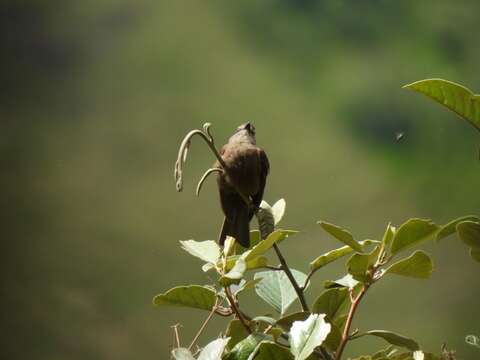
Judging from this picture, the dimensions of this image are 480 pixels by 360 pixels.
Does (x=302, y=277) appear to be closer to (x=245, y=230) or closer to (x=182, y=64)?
(x=245, y=230)

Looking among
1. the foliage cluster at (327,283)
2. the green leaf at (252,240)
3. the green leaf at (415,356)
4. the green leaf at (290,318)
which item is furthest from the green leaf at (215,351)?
the green leaf at (252,240)

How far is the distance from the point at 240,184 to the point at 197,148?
78cm

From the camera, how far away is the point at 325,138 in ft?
7.00

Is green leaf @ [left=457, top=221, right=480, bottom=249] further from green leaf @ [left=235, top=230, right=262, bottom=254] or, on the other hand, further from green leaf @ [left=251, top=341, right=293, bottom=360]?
green leaf @ [left=235, top=230, right=262, bottom=254]

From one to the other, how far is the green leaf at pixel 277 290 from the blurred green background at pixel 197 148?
2.92 ft

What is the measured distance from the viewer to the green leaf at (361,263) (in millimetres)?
873

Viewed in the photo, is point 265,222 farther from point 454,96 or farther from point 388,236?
point 454,96

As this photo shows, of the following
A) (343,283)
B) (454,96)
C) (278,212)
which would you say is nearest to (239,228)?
(278,212)

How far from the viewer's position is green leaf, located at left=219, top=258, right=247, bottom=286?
2.79 feet

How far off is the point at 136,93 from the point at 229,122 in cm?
31

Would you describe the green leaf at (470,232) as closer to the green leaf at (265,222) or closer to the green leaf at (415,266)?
the green leaf at (415,266)

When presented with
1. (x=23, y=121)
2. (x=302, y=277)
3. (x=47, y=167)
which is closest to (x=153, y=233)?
(x=47, y=167)

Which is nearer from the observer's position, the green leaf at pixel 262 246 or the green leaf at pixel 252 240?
the green leaf at pixel 262 246

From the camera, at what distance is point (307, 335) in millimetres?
821
